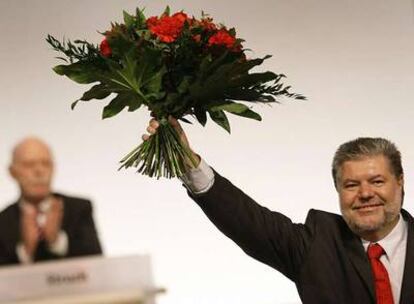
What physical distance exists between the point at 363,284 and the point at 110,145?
103cm

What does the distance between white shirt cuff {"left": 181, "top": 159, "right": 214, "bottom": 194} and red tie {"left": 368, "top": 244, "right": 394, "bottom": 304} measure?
422mm

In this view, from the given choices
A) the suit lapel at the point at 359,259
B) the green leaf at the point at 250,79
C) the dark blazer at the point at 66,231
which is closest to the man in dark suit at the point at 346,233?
the suit lapel at the point at 359,259

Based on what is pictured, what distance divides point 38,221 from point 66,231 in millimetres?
30

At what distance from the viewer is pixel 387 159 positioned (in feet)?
5.25

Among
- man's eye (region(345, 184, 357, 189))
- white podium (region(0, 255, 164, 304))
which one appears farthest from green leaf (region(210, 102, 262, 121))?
white podium (region(0, 255, 164, 304))

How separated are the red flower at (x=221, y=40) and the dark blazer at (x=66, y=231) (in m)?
0.76

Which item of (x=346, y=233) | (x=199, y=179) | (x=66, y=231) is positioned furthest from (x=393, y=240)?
(x=66, y=231)

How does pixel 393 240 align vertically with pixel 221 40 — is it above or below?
below

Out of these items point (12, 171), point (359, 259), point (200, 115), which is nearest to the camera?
point (12, 171)

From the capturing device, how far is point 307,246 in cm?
162

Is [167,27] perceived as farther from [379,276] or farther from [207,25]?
[379,276]

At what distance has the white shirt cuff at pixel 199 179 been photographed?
151cm

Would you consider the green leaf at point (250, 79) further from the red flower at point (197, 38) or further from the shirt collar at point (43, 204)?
the shirt collar at point (43, 204)

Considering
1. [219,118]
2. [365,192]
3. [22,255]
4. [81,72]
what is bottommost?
[22,255]
